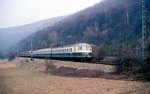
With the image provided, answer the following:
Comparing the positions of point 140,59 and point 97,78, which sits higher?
point 140,59

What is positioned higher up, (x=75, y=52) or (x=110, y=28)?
(x=110, y=28)

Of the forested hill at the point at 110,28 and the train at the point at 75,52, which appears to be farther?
the forested hill at the point at 110,28

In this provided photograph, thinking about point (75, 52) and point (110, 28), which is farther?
point (110, 28)

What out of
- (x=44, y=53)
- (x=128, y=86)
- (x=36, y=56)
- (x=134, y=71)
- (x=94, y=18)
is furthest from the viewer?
(x=94, y=18)

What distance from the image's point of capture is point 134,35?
80.6 m

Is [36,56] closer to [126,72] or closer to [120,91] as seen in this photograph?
[126,72]

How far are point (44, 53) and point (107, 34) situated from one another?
3561cm

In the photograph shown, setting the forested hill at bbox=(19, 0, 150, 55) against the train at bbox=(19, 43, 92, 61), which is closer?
the train at bbox=(19, 43, 92, 61)

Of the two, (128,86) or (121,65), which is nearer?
(128,86)

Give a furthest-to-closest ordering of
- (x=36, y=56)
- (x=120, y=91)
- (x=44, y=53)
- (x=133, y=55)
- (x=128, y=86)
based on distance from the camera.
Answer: (x=36, y=56), (x=44, y=53), (x=133, y=55), (x=128, y=86), (x=120, y=91)

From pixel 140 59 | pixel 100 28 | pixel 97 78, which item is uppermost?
pixel 100 28

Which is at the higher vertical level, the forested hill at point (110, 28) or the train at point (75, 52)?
the forested hill at point (110, 28)

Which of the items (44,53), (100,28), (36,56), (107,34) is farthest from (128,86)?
(100,28)

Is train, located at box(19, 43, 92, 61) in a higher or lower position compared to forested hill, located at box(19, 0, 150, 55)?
lower
